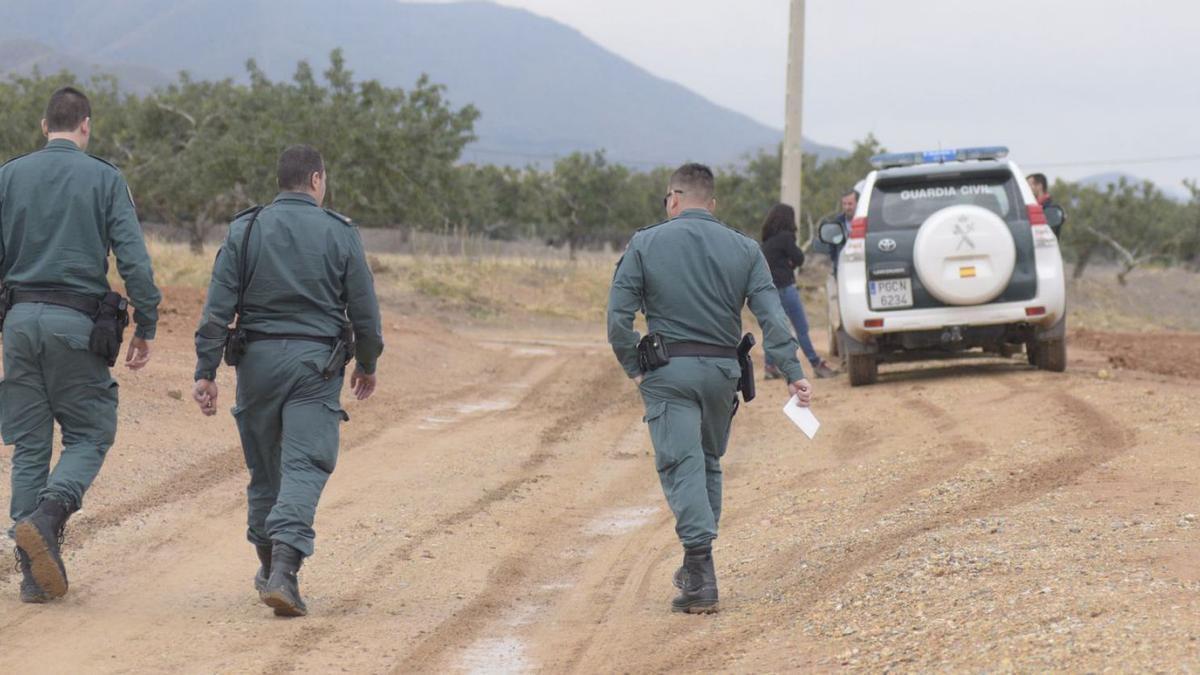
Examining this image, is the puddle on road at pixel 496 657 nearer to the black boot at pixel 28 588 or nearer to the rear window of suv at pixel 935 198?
the black boot at pixel 28 588

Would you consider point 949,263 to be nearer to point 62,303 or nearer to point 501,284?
point 62,303

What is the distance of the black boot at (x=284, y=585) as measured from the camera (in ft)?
19.9

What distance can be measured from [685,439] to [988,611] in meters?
1.50

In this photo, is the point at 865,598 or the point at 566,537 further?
the point at 566,537

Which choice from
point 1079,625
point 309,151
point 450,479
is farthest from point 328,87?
point 1079,625

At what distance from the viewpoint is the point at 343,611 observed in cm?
638

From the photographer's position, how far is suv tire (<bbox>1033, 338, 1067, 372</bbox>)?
14289mm

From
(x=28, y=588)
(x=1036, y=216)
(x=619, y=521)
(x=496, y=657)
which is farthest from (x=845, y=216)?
(x=28, y=588)

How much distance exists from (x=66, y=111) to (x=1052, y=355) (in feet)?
33.5

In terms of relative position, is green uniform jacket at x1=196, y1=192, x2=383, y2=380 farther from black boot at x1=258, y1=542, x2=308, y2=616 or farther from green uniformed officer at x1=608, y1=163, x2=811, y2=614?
green uniformed officer at x1=608, y1=163, x2=811, y2=614

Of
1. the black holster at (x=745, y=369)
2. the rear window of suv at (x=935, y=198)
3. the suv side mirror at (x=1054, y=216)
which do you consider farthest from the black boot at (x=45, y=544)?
the suv side mirror at (x=1054, y=216)

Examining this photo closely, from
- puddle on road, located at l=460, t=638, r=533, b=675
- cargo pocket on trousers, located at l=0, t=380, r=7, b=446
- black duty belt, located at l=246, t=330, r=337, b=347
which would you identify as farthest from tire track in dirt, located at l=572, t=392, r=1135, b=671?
cargo pocket on trousers, located at l=0, t=380, r=7, b=446

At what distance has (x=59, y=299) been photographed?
654 cm

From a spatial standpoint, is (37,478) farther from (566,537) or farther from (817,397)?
(817,397)
